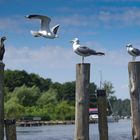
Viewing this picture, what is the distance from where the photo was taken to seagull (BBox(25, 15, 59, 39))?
21812mm

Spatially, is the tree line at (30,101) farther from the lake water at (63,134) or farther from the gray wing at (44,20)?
the gray wing at (44,20)

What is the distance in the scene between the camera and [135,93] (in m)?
20.8

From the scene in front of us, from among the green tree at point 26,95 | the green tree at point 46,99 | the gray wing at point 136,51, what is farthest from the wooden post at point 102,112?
the green tree at point 46,99

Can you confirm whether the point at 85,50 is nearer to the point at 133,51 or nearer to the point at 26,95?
the point at 133,51

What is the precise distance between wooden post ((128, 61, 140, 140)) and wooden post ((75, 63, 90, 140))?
63.4 inches

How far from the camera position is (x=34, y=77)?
170125 mm

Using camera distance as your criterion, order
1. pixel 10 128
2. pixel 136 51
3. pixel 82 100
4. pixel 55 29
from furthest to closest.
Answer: pixel 55 29, pixel 136 51, pixel 10 128, pixel 82 100

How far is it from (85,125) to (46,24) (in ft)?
14.4

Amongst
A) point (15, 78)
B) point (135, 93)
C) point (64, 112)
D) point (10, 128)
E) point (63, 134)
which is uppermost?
point (15, 78)

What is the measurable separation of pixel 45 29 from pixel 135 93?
12.9 feet

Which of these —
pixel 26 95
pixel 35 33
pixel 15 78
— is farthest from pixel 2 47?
pixel 15 78

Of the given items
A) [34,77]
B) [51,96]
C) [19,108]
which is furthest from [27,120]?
[34,77]

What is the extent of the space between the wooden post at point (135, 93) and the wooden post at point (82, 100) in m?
1.61

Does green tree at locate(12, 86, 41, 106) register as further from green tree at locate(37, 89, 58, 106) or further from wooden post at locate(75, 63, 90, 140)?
wooden post at locate(75, 63, 90, 140)
